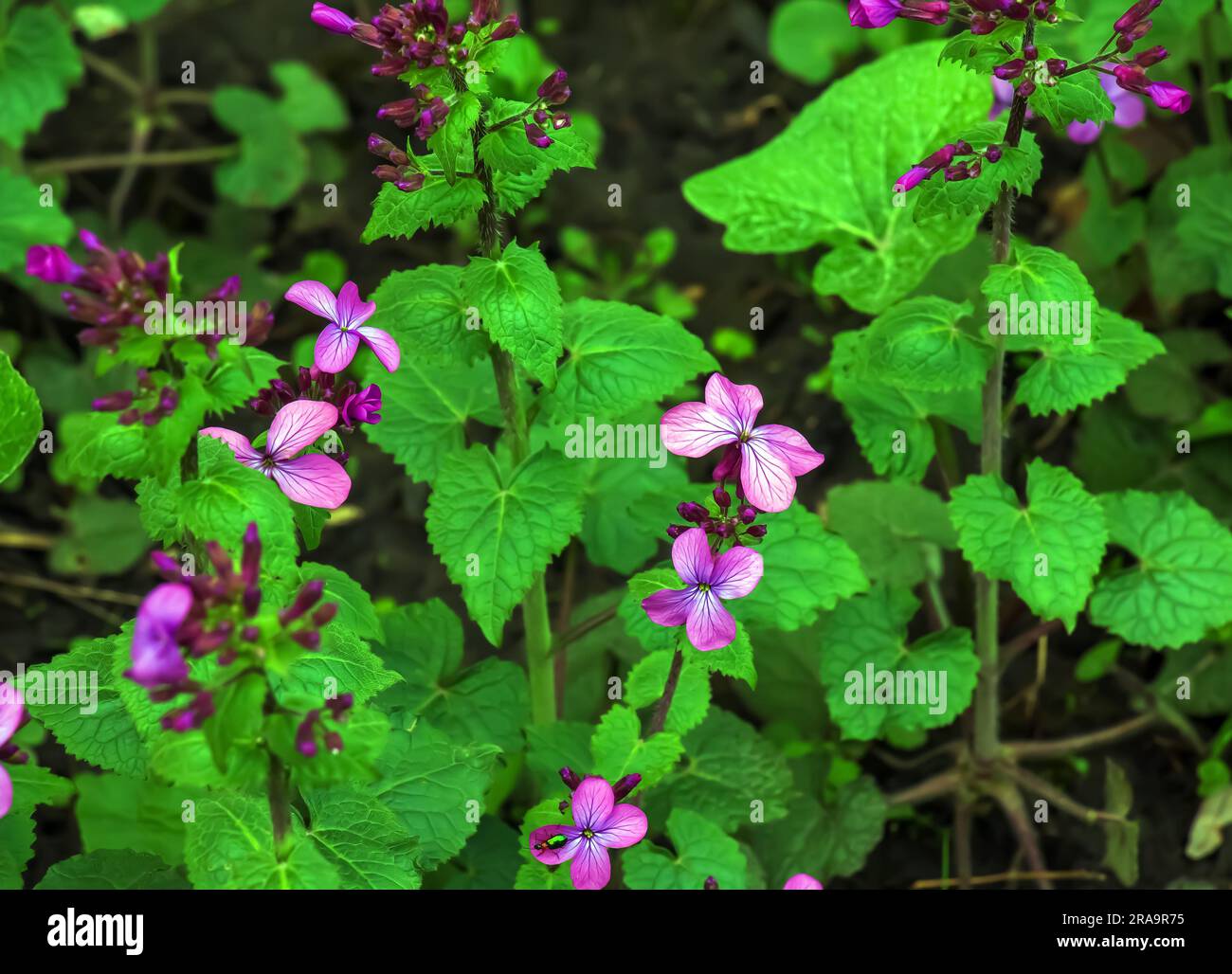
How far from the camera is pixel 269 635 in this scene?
6.08ft

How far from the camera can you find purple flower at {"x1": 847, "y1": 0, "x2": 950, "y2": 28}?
7.60 ft

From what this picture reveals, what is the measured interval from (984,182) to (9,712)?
1.83 m

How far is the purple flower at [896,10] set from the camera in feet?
7.60

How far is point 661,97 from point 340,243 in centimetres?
125

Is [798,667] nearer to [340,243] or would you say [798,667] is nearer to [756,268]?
[756,268]

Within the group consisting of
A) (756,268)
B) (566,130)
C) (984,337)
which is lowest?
(984,337)

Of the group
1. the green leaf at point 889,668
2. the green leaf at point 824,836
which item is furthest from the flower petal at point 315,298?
the green leaf at point 824,836

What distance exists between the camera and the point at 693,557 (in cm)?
229

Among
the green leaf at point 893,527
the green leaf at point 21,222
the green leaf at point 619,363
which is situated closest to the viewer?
the green leaf at point 619,363

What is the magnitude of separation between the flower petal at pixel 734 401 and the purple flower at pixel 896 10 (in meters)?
0.64

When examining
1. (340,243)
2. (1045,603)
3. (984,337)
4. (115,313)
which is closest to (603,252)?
(340,243)

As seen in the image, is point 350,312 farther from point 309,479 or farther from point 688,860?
point 688,860

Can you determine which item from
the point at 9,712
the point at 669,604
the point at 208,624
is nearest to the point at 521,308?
the point at 669,604

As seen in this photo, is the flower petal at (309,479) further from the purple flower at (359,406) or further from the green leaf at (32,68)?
the green leaf at (32,68)
